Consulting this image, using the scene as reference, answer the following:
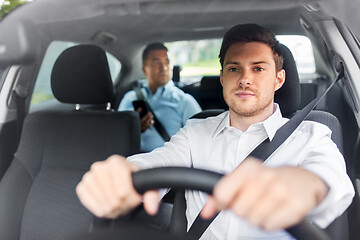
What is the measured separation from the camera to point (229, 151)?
129 centimetres

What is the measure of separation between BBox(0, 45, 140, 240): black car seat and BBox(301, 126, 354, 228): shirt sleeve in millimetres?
843

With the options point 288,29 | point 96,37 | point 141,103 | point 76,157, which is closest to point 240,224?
point 76,157

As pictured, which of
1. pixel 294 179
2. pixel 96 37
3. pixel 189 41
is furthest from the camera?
pixel 189 41

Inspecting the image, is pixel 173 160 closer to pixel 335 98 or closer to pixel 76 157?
pixel 76 157

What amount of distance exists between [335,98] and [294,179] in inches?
52.1

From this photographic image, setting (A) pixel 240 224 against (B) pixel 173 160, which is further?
(B) pixel 173 160

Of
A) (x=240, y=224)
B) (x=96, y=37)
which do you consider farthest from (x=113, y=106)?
(x=240, y=224)

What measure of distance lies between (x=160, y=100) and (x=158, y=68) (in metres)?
0.23

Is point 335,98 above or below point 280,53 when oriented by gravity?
below

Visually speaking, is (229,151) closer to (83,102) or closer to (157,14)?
(157,14)

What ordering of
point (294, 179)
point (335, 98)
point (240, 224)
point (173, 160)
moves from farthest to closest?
1. point (335, 98)
2. point (173, 160)
3. point (240, 224)
4. point (294, 179)

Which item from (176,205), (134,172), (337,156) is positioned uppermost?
(134,172)

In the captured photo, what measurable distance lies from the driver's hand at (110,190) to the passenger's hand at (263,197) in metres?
0.17

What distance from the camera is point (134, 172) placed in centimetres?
70
